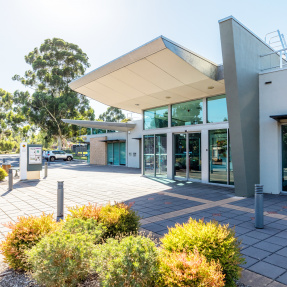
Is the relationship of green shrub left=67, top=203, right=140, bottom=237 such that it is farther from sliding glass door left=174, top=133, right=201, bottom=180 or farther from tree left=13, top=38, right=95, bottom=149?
tree left=13, top=38, right=95, bottom=149

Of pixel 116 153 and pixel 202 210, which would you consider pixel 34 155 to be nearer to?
pixel 202 210

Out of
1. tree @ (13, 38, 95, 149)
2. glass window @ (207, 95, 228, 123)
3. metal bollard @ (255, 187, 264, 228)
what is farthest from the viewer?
tree @ (13, 38, 95, 149)

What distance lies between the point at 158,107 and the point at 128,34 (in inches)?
177

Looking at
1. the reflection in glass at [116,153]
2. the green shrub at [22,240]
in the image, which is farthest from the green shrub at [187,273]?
the reflection in glass at [116,153]

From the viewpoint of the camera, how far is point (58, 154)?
31.2 m

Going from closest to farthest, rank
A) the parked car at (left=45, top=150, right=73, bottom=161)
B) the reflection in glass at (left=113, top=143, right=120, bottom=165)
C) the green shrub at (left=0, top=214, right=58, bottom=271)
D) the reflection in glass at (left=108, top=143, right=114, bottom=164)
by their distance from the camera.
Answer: the green shrub at (left=0, top=214, right=58, bottom=271)
the reflection in glass at (left=113, top=143, right=120, bottom=165)
the reflection in glass at (left=108, top=143, right=114, bottom=164)
the parked car at (left=45, top=150, right=73, bottom=161)

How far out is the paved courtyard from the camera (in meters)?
3.53

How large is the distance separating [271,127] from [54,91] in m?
33.1

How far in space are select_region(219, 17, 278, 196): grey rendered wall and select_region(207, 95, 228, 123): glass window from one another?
1866 mm

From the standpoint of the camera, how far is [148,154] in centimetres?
1435

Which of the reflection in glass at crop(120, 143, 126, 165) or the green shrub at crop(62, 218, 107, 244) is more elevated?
the reflection in glass at crop(120, 143, 126, 165)

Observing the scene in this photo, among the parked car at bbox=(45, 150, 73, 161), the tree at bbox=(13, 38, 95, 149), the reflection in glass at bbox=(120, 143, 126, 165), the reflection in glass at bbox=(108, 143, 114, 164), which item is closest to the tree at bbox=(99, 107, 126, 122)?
the tree at bbox=(13, 38, 95, 149)

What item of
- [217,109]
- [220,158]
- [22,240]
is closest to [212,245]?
[22,240]

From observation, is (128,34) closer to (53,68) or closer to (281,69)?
(281,69)
